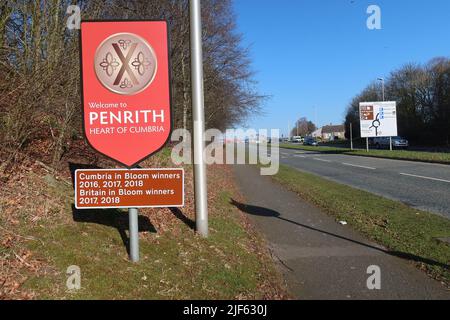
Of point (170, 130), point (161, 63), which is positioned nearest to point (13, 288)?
point (170, 130)

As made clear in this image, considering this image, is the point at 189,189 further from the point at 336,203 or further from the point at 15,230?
the point at 15,230

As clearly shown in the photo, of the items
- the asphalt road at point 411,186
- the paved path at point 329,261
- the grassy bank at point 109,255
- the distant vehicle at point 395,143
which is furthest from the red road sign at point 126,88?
the distant vehicle at point 395,143

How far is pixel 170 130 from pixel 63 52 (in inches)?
122

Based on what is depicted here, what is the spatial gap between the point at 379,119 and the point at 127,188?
39.3m

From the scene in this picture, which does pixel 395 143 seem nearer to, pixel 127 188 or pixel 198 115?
pixel 198 115

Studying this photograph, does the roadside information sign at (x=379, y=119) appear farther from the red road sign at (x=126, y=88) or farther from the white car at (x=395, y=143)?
the red road sign at (x=126, y=88)

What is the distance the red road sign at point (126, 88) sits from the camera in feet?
17.2

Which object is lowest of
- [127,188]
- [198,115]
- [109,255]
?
[109,255]

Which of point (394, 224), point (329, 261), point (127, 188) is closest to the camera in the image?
point (127, 188)

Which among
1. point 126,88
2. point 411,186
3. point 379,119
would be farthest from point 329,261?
point 379,119

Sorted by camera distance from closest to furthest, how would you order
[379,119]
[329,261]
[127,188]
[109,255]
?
[109,255]
[127,188]
[329,261]
[379,119]

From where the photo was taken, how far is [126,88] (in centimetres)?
529

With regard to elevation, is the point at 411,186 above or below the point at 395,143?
below

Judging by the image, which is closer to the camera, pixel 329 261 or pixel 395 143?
pixel 329 261
